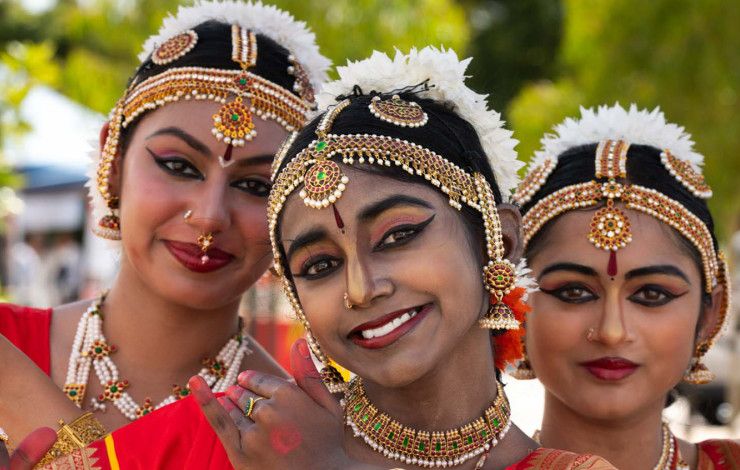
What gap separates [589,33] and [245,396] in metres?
10.2

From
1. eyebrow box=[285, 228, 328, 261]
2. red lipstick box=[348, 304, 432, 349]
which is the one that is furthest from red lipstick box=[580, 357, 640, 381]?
eyebrow box=[285, 228, 328, 261]

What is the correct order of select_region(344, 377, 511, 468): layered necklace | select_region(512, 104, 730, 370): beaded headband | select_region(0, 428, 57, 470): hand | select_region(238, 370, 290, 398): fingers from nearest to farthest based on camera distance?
select_region(0, 428, 57, 470): hand < select_region(238, 370, 290, 398): fingers < select_region(344, 377, 511, 468): layered necklace < select_region(512, 104, 730, 370): beaded headband

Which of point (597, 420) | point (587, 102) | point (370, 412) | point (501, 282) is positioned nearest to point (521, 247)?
point (501, 282)

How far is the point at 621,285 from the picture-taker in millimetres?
3246

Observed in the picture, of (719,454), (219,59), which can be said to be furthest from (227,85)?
(719,454)

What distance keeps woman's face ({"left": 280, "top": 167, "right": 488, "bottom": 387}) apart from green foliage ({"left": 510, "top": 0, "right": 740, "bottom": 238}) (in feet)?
30.4

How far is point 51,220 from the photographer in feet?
56.3

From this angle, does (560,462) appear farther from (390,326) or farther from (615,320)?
(615,320)

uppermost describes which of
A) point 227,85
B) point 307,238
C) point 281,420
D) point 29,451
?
point 227,85

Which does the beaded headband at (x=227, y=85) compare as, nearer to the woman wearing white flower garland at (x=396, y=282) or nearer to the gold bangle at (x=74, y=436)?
the woman wearing white flower garland at (x=396, y=282)

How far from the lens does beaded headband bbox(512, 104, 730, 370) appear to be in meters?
3.36

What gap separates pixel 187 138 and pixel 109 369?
35.6 inches

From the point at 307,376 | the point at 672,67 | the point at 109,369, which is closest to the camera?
the point at 307,376

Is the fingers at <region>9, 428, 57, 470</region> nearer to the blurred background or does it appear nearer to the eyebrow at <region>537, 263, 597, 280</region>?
the eyebrow at <region>537, 263, 597, 280</region>
